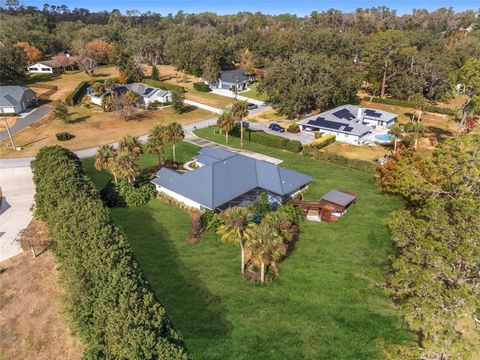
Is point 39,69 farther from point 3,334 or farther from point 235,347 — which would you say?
point 235,347

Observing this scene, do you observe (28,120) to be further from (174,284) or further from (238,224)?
(238,224)

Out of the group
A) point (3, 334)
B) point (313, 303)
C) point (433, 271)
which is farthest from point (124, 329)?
point (433, 271)

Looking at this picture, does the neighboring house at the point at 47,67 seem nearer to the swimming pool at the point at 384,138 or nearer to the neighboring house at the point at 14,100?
the neighboring house at the point at 14,100

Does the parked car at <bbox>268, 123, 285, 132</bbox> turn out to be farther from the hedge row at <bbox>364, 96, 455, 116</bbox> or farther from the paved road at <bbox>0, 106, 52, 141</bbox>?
the paved road at <bbox>0, 106, 52, 141</bbox>

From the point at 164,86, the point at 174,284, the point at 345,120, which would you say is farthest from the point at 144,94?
the point at 174,284

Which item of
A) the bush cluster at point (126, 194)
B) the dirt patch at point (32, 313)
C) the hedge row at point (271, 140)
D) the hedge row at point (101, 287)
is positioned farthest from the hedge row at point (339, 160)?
the dirt patch at point (32, 313)

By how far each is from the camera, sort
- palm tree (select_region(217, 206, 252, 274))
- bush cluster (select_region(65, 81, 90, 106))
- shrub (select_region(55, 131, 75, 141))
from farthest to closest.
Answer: bush cluster (select_region(65, 81, 90, 106))
shrub (select_region(55, 131, 75, 141))
palm tree (select_region(217, 206, 252, 274))

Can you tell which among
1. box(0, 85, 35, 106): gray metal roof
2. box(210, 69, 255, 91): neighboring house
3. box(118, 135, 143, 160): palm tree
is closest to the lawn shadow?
box(118, 135, 143, 160): palm tree
